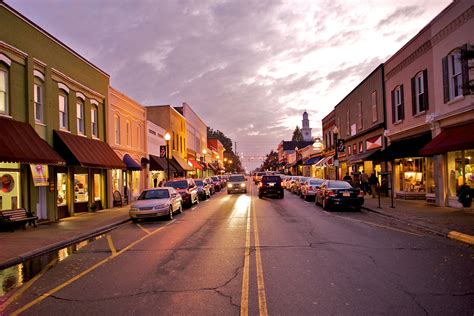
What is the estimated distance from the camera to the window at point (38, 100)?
1791 cm

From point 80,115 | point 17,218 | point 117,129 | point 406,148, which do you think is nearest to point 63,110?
point 80,115

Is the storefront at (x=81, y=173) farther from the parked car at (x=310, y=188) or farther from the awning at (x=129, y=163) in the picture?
the parked car at (x=310, y=188)

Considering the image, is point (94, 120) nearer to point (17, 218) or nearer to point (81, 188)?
point (81, 188)

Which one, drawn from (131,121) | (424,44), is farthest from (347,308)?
(131,121)

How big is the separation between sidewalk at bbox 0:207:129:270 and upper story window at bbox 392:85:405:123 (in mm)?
16967

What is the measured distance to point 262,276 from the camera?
7.70 meters

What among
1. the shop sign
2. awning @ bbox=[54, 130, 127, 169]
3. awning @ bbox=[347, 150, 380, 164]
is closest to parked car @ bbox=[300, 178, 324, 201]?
awning @ bbox=[347, 150, 380, 164]

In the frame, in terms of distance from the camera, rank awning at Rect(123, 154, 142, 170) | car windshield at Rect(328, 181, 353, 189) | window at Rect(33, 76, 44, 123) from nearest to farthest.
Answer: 1. window at Rect(33, 76, 44, 123)
2. car windshield at Rect(328, 181, 353, 189)
3. awning at Rect(123, 154, 142, 170)

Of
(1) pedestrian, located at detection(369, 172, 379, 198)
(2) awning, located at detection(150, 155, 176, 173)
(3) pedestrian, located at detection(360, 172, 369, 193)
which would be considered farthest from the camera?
(2) awning, located at detection(150, 155, 176, 173)

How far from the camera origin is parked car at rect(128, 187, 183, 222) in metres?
17.8

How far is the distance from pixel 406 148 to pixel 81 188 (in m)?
17.7

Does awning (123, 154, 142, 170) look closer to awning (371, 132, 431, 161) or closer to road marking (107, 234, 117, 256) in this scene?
road marking (107, 234, 117, 256)

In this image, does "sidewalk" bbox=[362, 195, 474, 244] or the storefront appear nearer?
"sidewalk" bbox=[362, 195, 474, 244]

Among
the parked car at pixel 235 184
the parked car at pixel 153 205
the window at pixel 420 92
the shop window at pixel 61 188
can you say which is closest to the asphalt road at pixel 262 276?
the parked car at pixel 153 205
